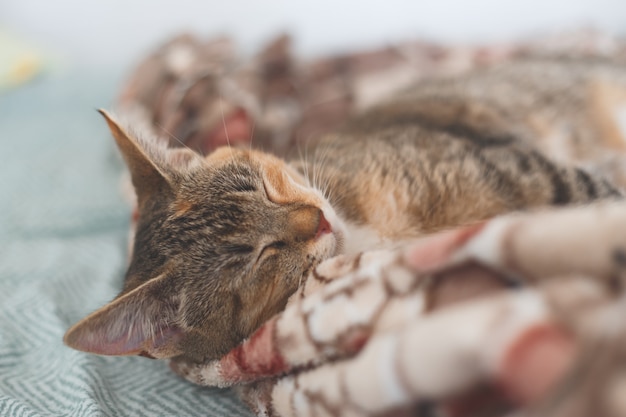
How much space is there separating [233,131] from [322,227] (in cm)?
90

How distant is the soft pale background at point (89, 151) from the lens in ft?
3.37

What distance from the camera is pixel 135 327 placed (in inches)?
36.9

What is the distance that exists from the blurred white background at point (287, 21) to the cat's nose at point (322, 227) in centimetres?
193

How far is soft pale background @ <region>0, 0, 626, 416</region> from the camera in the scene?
1.03 metres

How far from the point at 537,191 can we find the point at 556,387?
2.50 ft

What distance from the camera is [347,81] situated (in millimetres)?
2270

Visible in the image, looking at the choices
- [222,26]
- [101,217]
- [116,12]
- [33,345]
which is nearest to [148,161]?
[33,345]

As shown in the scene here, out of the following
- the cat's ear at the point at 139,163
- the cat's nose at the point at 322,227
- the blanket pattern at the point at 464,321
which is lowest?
the cat's nose at the point at 322,227

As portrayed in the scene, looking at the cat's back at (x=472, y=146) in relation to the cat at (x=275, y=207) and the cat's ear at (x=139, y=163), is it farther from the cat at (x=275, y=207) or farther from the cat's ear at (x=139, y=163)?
the cat's ear at (x=139, y=163)

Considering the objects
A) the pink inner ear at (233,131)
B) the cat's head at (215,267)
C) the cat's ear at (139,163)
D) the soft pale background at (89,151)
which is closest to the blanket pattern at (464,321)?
the cat's head at (215,267)

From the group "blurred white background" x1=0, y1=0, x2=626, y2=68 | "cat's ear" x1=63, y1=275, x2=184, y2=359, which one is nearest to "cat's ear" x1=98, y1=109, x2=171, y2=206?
Result: "cat's ear" x1=63, y1=275, x2=184, y2=359

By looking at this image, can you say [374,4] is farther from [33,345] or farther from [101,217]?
[33,345]

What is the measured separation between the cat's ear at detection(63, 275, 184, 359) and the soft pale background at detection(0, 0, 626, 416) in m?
0.10

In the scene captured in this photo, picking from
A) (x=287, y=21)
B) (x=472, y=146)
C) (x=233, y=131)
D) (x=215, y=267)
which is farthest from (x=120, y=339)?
(x=287, y=21)
